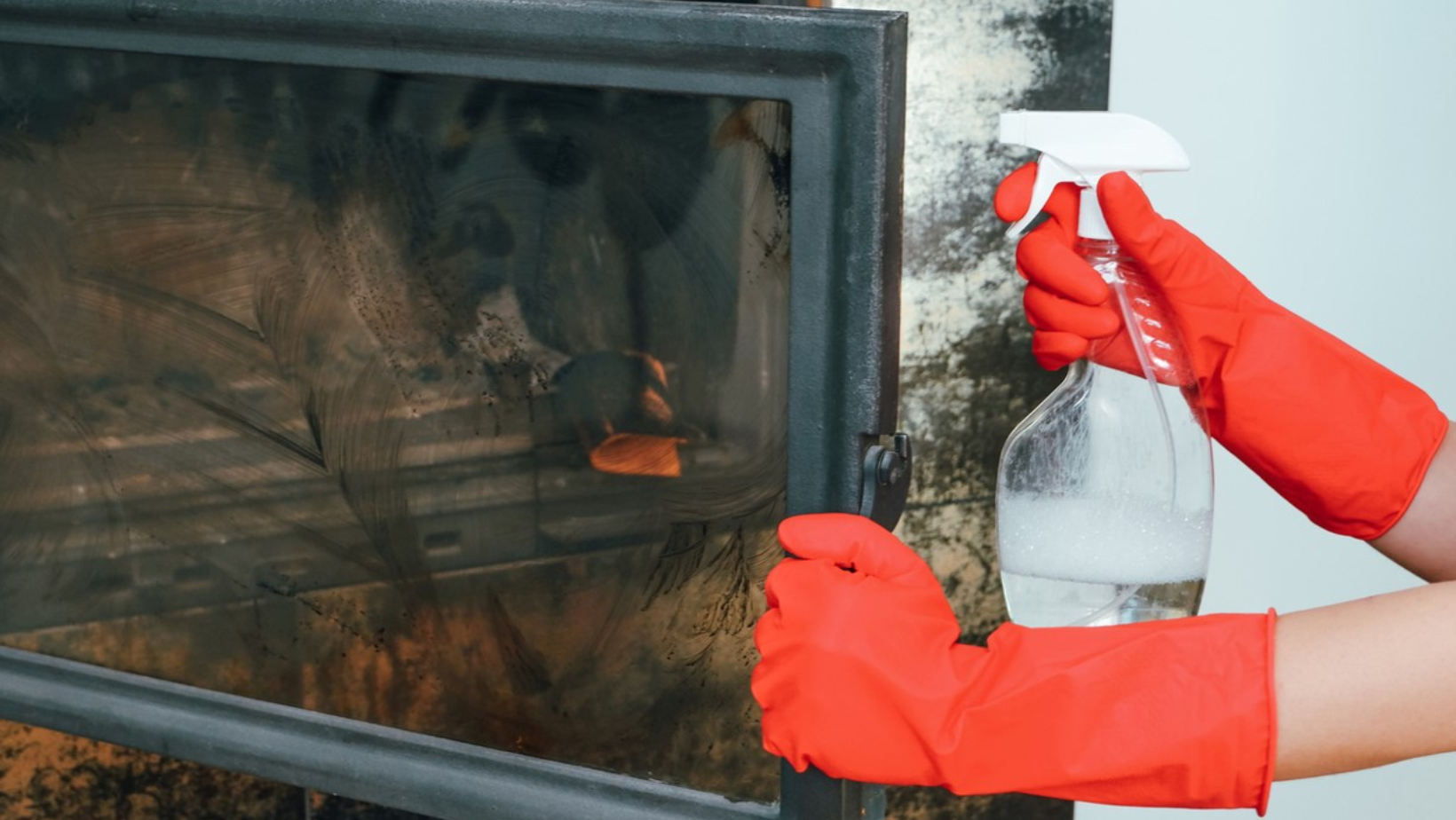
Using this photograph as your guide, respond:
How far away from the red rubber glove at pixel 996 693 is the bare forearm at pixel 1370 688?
0.02 meters

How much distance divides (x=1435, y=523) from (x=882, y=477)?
0.55 meters

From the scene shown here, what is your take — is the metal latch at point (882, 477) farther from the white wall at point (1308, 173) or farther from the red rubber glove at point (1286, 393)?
the white wall at point (1308, 173)

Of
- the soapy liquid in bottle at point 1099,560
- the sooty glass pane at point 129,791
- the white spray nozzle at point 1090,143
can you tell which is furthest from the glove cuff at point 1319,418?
the sooty glass pane at point 129,791

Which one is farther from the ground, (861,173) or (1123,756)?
(861,173)

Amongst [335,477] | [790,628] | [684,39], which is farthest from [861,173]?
[335,477]

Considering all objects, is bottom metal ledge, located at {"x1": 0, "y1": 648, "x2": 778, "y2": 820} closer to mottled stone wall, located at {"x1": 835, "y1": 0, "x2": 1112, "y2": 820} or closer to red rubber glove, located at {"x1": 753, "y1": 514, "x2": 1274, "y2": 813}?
red rubber glove, located at {"x1": 753, "y1": 514, "x2": 1274, "y2": 813}

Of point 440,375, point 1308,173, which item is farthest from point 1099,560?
point 1308,173

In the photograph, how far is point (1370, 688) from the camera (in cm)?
75

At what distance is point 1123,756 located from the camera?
2.48ft

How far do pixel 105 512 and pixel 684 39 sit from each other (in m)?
0.68

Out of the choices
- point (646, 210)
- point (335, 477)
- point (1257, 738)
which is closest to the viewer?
point (1257, 738)

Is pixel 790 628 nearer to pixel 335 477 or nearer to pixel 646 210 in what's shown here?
pixel 646 210

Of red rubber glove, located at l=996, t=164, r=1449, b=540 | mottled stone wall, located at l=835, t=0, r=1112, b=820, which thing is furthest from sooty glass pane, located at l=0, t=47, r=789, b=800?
mottled stone wall, located at l=835, t=0, r=1112, b=820

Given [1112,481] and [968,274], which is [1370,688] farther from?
[968,274]
